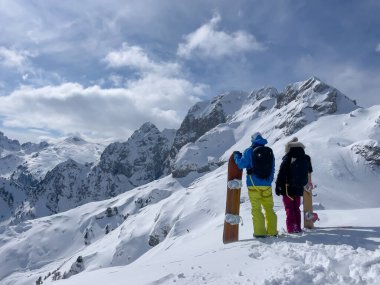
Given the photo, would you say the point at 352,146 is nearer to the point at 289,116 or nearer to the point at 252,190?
the point at 289,116

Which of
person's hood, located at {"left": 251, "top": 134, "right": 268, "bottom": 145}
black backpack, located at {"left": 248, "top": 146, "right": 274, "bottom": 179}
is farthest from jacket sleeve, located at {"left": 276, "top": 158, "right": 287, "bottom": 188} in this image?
person's hood, located at {"left": 251, "top": 134, "right": 268, "bottom": 145}

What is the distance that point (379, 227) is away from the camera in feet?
34.2

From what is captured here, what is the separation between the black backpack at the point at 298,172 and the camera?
11.5 m

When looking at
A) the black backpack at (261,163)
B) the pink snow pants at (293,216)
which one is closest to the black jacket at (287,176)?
the pink snow pants at (293,216)

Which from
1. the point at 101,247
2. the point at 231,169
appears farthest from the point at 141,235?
the point at 231,169

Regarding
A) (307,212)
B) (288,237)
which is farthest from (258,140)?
(288,237)

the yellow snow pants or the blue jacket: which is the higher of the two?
the blue jacket

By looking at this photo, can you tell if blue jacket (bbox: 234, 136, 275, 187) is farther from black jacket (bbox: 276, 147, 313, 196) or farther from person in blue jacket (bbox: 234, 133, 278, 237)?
black jacket (bbox: 276, 147, 313, 196)

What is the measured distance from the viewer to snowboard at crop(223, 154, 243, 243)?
11227mm

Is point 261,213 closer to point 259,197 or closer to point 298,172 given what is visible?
point 259,197

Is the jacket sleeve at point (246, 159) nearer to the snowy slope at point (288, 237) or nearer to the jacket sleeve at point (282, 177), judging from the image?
the jacket sleeve at point (282, 177)

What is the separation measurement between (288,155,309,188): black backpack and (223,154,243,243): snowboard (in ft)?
4.35

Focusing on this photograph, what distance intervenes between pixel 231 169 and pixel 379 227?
378 centimetres

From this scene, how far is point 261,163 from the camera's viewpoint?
36.4 feet
